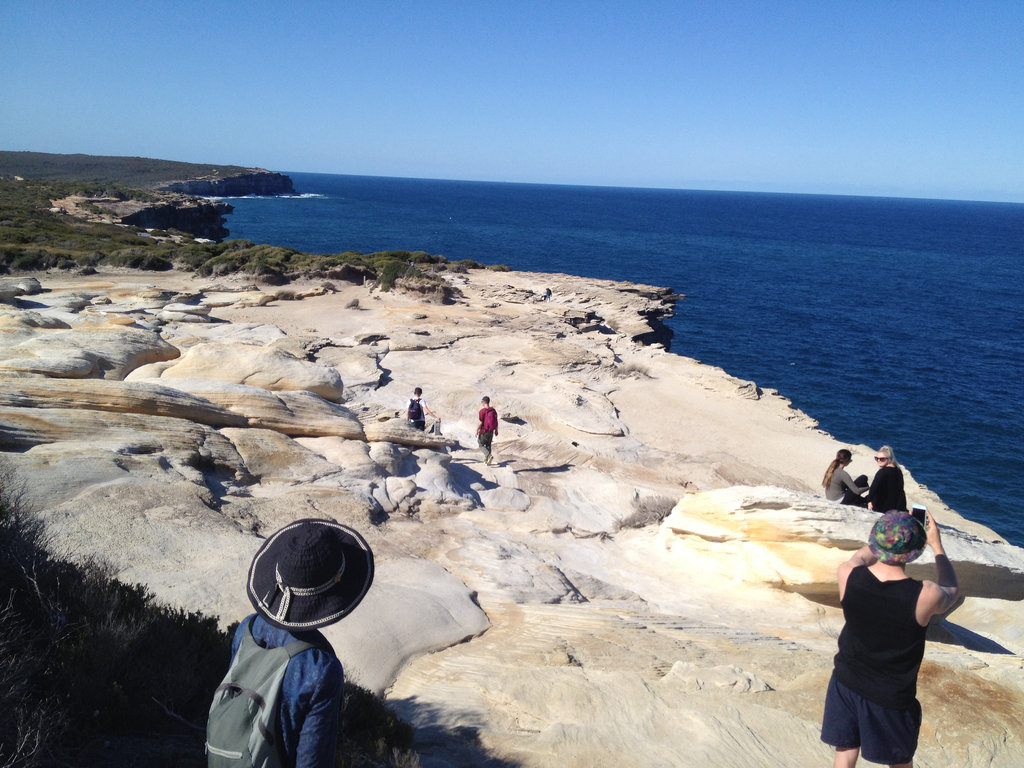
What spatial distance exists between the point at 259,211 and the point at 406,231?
140 ft

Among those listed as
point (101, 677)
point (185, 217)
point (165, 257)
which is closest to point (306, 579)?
point (101, 677)

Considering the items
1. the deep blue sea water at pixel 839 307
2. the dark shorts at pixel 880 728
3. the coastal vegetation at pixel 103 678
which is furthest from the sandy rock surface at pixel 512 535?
the deep blue sea water at pixel 839 307

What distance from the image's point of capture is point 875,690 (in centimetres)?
389

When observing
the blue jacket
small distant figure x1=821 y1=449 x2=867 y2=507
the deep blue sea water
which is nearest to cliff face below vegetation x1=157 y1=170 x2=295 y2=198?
the deep blue sea water

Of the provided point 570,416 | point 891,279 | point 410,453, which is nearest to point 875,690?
point 410,453

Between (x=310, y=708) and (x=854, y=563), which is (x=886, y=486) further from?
(x=310, y=708)

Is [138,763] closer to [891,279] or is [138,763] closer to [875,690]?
[875,690]

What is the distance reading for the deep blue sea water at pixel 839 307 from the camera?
2883 centimetres

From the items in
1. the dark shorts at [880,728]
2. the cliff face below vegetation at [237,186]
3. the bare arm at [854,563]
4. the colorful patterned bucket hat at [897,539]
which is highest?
the cliff face below vegetation at [237,186]

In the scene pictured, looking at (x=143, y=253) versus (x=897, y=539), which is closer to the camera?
(x=897, y=539)

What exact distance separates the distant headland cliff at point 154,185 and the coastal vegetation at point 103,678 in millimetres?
75291

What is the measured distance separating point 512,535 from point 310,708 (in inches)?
348

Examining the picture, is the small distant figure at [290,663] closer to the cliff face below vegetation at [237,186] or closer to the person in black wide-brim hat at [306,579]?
the person in black wide-brim hat at [306,579]

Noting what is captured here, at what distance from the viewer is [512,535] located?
36.9 ft
